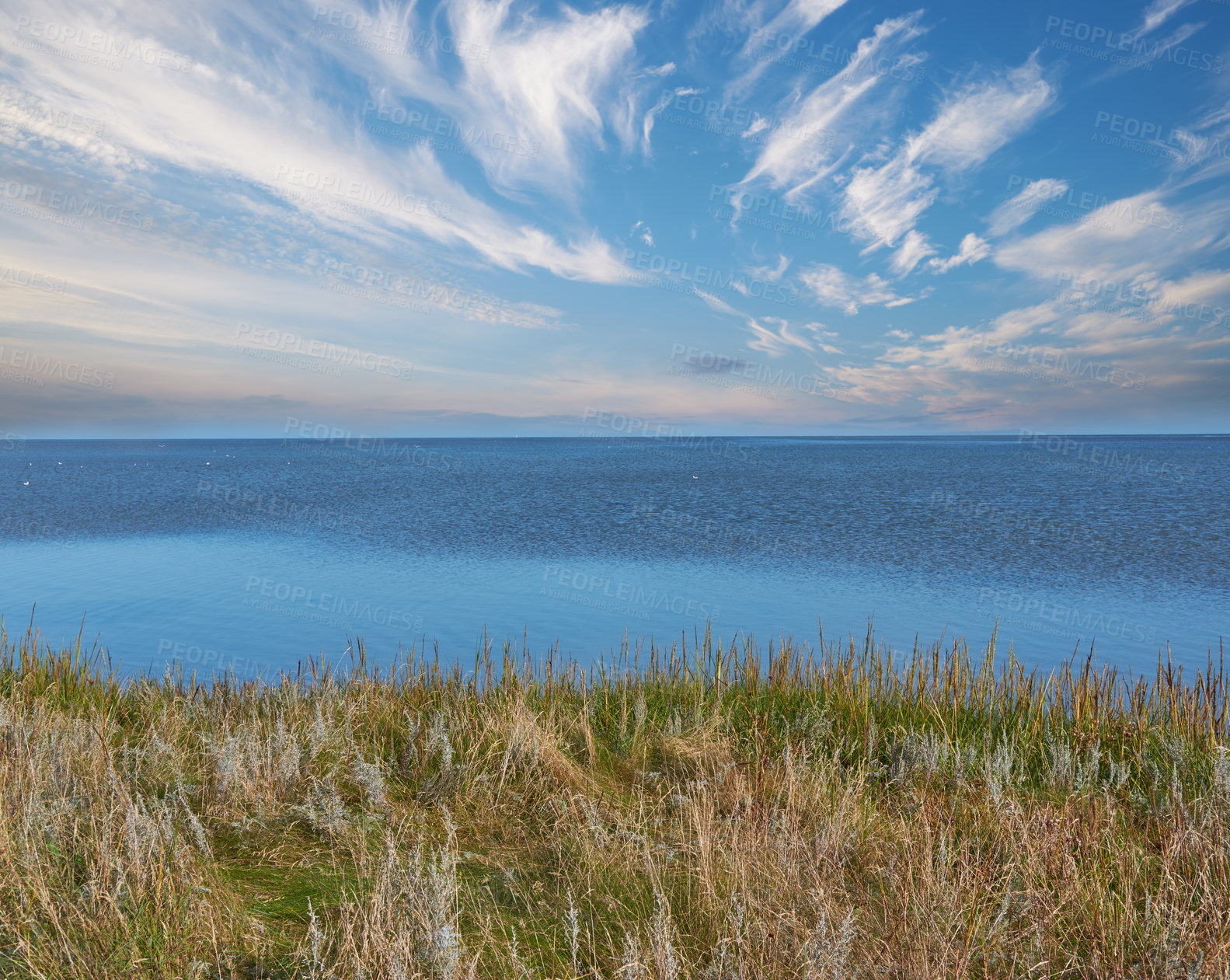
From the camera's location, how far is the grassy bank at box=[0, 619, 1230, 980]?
2.92m

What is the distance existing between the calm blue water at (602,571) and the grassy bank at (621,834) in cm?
611

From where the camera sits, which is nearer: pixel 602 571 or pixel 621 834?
pixel 621 834

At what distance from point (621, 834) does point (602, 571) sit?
16870 millimetres

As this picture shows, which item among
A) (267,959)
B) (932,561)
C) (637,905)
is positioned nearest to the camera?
(267,959)

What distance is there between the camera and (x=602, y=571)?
20.9 meters

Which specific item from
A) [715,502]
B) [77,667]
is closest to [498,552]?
[77,667]

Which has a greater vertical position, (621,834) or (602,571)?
(621,834)

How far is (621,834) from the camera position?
4.08 meters

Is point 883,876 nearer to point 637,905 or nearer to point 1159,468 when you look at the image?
point 637,905

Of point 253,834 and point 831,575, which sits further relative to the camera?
point 831,575

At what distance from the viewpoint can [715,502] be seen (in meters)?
39.5

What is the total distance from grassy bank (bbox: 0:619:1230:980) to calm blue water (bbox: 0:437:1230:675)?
611 cm

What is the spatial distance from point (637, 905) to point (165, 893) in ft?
7.13

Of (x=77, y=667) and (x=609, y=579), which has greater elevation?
(x=77, y=667)
